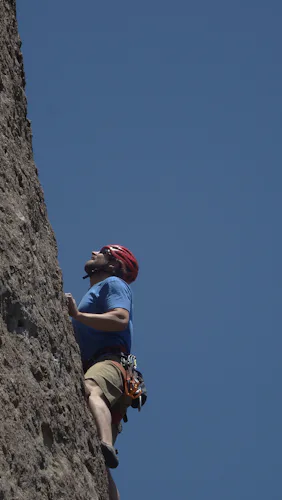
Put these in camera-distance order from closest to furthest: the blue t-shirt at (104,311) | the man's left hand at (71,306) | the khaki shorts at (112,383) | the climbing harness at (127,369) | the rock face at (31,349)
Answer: the rock face at (31,349)
the man's left hand at (71,306)
the khaki shorts at (112,383)
the climbing harness at (127,369)
the blue t-shirt at (104,311)

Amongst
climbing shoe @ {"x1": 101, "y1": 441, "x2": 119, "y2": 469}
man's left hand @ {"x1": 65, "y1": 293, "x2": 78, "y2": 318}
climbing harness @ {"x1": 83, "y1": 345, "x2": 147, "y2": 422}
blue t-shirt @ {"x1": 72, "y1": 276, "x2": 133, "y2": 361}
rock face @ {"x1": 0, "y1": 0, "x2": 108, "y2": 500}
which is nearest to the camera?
rock face @ {"x1": 0, "y1": 0, "x2": 108, "y2": 500}

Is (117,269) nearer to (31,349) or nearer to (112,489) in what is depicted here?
(112,489)

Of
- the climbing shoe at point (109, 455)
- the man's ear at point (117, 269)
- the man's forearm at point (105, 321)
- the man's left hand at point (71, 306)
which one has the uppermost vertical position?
the man's ear at point (117, 269)

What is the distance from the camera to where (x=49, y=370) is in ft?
18.1

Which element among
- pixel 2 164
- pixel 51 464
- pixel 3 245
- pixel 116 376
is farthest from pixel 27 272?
pixel 116 376

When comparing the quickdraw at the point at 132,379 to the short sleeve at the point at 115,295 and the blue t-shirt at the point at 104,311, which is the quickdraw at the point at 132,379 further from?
the short sleeve at the point at 115,295

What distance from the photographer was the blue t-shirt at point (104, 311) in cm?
715

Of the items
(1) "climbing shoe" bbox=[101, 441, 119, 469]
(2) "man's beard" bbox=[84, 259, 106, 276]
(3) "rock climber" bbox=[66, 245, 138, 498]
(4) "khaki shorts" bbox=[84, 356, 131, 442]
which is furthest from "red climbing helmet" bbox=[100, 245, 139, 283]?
(1) "climbing shoe" bbox=[101, 441, 119, 469]

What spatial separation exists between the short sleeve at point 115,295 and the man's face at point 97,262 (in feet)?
1.74

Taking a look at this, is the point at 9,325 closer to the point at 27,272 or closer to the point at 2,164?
the point at 27,272

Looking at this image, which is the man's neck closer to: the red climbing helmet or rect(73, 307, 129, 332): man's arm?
the red climbing helmet

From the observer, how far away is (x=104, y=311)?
7.21 metres

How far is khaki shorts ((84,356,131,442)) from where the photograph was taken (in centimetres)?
668

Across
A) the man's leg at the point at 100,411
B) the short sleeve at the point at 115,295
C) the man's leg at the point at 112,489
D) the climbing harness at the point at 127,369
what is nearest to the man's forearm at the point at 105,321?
the short sleeve at the point at 115,295
